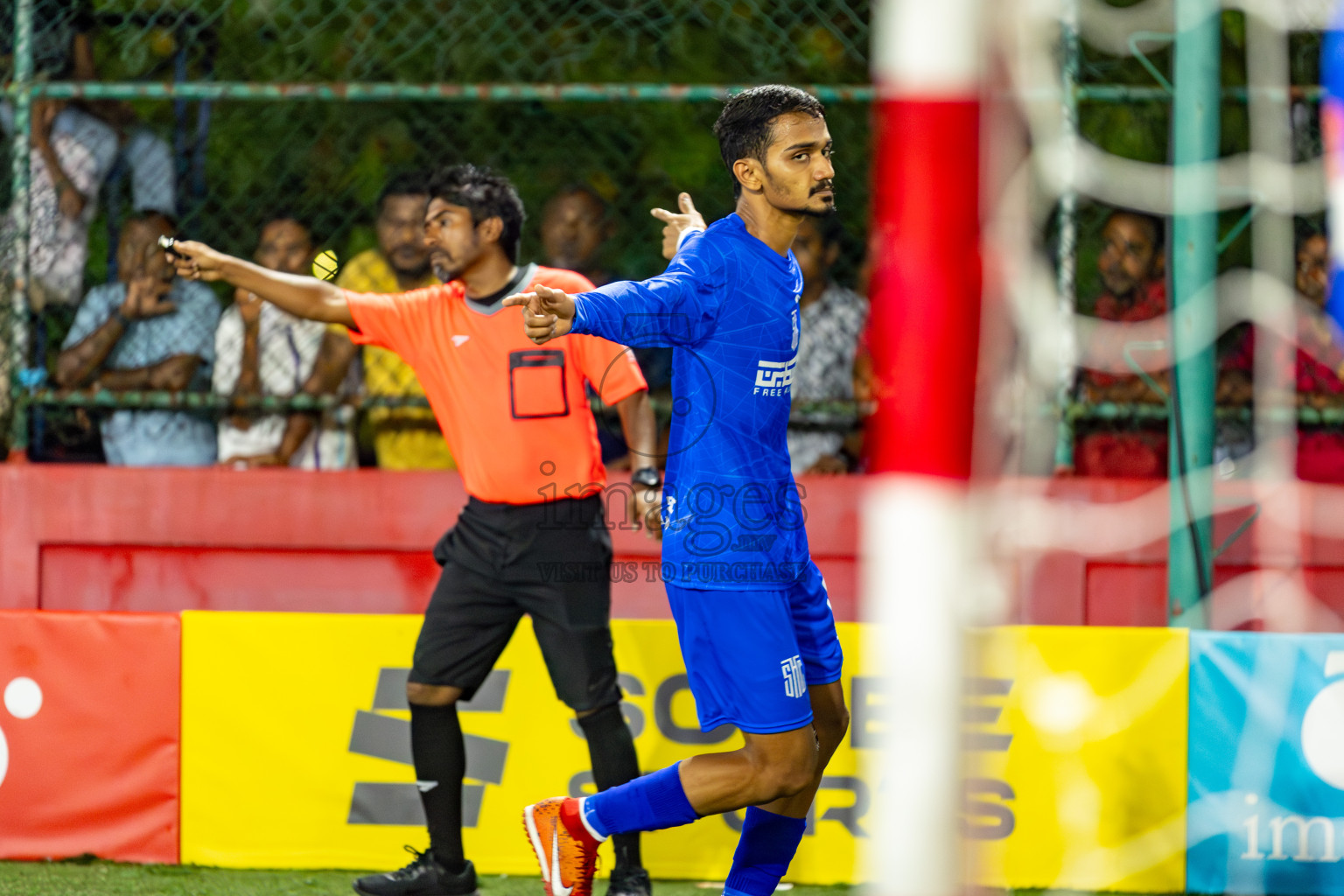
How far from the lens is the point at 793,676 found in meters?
2.89

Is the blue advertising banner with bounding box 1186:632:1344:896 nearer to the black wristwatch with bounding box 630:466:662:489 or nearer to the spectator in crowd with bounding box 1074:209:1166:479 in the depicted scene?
the spectator in crowd with bounding box 1074:209:1166:479

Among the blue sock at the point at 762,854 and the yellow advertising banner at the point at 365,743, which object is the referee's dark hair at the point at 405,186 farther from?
the blue sock at the point at 762,854

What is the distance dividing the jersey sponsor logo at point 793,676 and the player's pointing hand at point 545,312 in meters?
0.88

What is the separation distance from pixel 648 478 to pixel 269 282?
3.62 feet

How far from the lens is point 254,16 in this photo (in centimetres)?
538

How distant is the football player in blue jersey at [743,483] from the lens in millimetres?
2877

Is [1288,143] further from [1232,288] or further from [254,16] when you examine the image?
[254,16]

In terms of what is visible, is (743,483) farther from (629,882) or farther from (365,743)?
(365,743)

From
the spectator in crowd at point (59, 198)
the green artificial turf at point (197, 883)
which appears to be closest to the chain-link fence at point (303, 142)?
the spectator in crowd at point (59, 198)

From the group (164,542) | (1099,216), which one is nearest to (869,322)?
(1099,216)

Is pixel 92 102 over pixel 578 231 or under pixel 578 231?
over

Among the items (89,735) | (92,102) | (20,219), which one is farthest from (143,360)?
(89,735)

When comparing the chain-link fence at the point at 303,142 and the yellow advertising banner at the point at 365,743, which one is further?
the chain-link fence at the point at 303,142

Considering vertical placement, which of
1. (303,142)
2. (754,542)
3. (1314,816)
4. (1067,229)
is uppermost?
(303,142)
